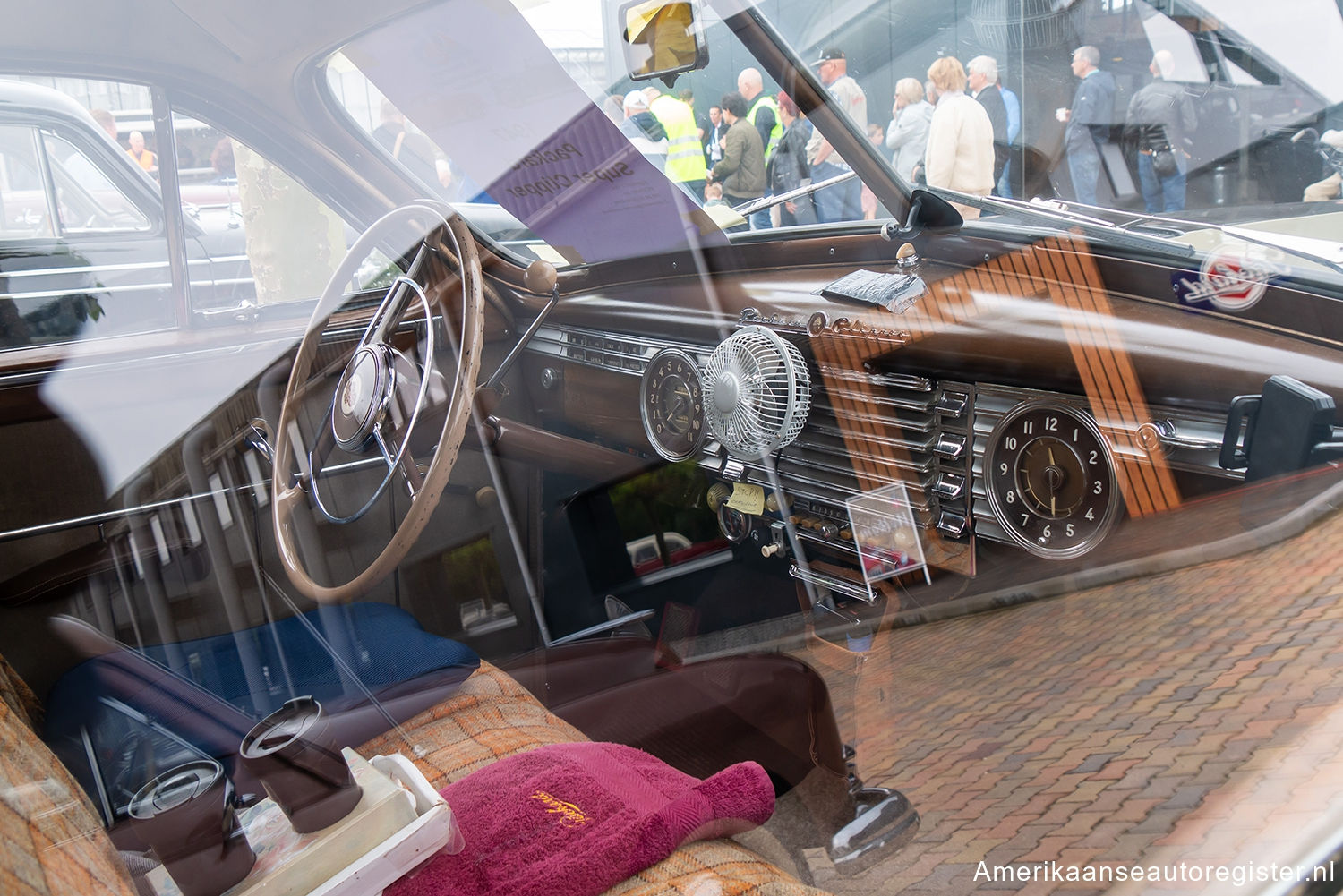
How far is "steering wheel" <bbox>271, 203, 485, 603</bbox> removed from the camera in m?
1.44

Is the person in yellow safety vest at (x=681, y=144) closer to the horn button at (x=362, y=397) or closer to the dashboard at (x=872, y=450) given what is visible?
the dashboard at (x=872, y=450)

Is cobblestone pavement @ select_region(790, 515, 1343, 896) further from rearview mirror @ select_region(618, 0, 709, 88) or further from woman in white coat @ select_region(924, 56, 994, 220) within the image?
rearview mirror @ select_region(618, 0, 709, 88)

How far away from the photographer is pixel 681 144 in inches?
70.1

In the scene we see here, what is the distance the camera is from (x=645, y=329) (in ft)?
6.13

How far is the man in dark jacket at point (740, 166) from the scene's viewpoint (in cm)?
175

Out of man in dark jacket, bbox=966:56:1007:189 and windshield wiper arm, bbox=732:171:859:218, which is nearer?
man in dark jacket, bbox=966:56:1007:189

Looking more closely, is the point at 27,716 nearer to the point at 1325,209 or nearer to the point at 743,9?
the point at 743,9

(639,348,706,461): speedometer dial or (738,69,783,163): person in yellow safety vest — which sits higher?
(738,69,783,163): person in yellow safety vest

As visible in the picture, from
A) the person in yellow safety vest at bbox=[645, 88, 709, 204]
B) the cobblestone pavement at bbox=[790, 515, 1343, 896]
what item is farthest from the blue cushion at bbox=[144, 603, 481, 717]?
the person in yellow safety vest at bbox=[645, 88, 709, 204]

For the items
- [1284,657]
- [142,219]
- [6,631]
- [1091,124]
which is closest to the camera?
[1284,657]

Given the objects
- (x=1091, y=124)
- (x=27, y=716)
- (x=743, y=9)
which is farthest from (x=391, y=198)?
(x=1091, y=124)

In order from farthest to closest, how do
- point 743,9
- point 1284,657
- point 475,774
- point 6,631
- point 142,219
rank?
point 142,219 < point 743,9 < point 6,631 < point 475,774 < point 1284,657

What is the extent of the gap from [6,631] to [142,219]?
83cm

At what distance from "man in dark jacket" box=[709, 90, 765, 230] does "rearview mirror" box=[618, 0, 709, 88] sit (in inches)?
6.0
